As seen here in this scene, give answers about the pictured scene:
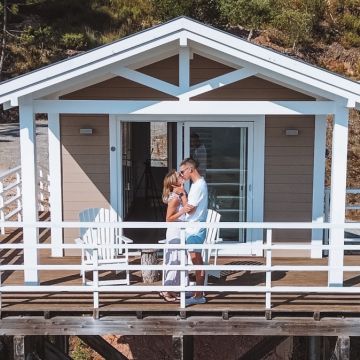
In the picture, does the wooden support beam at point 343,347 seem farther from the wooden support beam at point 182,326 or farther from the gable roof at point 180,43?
the gable roof at point 180,43

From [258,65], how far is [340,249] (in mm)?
2351

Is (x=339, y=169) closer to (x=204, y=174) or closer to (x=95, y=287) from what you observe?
(x=204, y=174)

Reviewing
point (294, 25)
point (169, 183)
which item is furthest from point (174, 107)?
point (294, 25)

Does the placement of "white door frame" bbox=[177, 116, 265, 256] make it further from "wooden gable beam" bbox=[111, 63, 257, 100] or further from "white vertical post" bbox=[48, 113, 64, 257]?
"white vertical post" bbox=[48, 113, 64, 257]

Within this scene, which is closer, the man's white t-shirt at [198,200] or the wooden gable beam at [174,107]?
the man's white t-shirt at [198,200]

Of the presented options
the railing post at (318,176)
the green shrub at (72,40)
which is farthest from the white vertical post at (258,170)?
the green shrub at (72,40)

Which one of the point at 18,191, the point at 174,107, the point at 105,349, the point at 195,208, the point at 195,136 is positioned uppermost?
the point at 174,107

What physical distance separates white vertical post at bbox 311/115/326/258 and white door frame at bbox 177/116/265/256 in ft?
2.41

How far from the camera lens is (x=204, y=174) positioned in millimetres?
8711

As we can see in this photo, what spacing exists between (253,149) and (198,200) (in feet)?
6.92

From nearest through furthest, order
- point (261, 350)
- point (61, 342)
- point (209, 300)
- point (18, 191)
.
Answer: point (209, 300) → point (261, 350) → point (61, 342) → point (18, 191)

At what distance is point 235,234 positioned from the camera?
29.0ft

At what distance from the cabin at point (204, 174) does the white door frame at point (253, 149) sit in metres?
0.01

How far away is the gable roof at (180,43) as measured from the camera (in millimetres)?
6859
